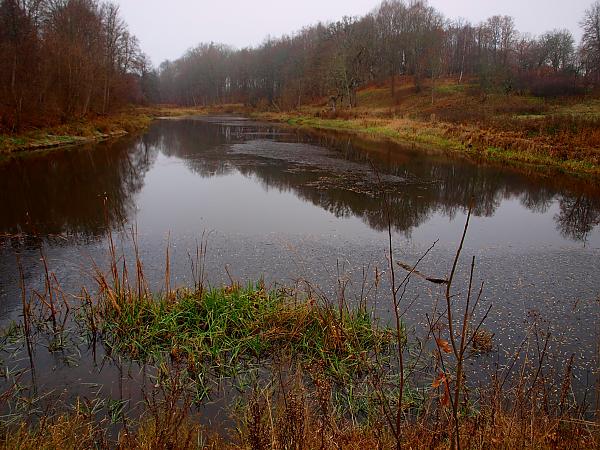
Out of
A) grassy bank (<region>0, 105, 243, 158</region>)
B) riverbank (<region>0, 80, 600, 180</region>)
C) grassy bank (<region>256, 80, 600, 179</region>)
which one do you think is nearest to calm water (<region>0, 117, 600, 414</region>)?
grassy bank (<region>0, 105, 243, 158</region>)

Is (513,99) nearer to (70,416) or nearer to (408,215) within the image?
(408,215)

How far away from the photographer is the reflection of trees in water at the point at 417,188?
1088 cm

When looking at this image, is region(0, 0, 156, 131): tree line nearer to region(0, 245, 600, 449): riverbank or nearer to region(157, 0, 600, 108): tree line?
region(0, 245, 600, 449): riverbank

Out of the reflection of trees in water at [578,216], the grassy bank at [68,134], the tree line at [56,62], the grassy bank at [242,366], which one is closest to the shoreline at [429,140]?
the grassy bank at [68,134]

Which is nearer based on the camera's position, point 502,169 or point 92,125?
point 502,169

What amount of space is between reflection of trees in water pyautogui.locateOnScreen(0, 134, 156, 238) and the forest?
5303 mm

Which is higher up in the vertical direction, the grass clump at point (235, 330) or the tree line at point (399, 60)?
the tree line at point (399, 60)

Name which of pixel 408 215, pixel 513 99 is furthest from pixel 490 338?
pixel 513 99

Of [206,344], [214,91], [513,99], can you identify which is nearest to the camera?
[206,344]

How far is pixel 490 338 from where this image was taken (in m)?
4.78

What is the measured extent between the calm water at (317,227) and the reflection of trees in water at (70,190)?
0.20ft

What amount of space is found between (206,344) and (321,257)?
3309 mm

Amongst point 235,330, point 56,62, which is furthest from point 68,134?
point 235,330

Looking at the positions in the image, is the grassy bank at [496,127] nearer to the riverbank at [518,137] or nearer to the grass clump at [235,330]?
the riverbank at [518,137]
